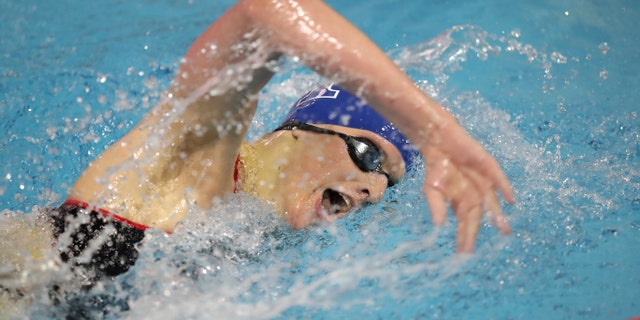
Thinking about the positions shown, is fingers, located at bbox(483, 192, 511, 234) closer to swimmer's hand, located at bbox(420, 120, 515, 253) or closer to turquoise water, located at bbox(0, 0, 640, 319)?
swimmer's hand, located at bbox(420, 120, 515, 253)

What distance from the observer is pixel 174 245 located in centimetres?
148

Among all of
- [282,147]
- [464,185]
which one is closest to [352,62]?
[464,185]

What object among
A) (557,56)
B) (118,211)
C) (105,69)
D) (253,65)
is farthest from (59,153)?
(557,56)

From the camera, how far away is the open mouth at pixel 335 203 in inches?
66.9

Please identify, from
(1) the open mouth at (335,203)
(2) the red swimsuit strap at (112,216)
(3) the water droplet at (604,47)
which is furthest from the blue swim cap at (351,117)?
(3) the water droplet at (604,47)

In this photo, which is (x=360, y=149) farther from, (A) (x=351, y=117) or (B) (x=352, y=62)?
(B) (x=352, y=62)

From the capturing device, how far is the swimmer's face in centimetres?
161

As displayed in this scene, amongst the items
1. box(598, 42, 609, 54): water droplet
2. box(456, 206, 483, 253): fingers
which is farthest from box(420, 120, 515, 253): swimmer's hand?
box(598, 42, 609, 54): water droplet

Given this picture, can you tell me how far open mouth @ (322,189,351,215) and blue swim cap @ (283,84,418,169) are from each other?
0.23m

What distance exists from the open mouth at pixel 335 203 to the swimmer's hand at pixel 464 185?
0.61m

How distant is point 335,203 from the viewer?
5.64 ft

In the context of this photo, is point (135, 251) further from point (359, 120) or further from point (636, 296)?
point (636, 296)

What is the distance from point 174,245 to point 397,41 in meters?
1.85

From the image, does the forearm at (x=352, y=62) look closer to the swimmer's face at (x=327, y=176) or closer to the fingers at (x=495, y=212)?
the fingers at (x=495, y=212)
